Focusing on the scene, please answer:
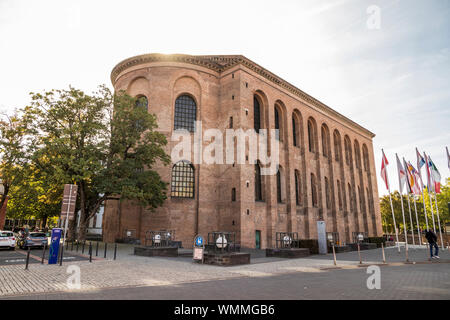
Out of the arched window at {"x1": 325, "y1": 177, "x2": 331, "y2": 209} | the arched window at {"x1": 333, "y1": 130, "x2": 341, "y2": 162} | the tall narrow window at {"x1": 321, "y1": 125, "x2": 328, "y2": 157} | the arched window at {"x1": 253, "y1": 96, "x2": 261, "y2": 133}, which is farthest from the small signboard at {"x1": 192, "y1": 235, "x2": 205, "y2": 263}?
the arched window at {"x1": 333, "y1": 130, "x2": 341, "y2": 162}

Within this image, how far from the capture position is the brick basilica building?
24.8m

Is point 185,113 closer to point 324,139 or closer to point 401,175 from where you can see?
point 401,175

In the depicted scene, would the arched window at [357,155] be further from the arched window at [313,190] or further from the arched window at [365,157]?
the arched window at [313,190]

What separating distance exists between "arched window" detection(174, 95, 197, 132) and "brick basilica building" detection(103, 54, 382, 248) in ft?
0.34

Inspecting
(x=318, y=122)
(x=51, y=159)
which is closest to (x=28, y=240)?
(x=51, y=159)

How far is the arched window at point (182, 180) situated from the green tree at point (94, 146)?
3.65 metres

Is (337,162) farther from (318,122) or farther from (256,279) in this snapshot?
(256,279)

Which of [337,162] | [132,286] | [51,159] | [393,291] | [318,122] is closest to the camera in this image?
[393,291]

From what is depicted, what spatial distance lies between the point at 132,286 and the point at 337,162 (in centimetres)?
3907

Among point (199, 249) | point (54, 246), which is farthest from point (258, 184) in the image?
point (54, 246)

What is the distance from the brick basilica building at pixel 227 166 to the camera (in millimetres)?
24750

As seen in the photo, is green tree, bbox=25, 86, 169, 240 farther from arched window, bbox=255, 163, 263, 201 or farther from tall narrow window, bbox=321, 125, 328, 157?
tall narrow window, bbox=321, 125, 328, 157

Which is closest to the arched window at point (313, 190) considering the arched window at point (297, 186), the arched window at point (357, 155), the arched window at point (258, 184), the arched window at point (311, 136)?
the arched window at point (297, 186)
